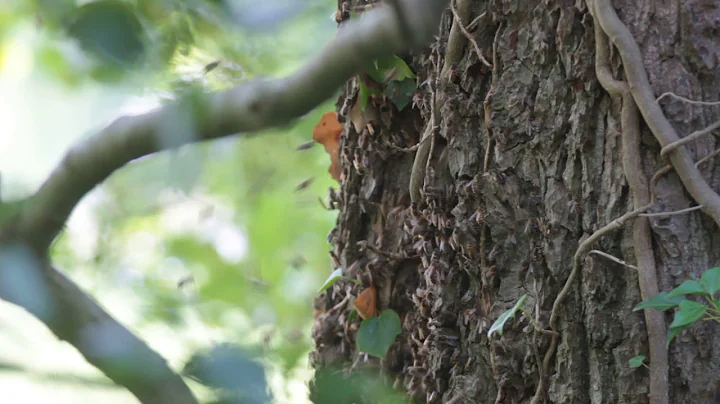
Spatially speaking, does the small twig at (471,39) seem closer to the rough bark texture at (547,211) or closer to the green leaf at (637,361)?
the rough bark texture at (547,211)

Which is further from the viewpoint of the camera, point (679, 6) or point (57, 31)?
point (679, 6)

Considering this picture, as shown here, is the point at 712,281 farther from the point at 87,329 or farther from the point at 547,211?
the point at 87,329

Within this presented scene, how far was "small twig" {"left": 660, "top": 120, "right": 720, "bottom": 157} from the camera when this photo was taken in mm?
1022

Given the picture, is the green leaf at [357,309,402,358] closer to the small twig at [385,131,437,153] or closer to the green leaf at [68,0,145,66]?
the small twig at [385,131,437,153]

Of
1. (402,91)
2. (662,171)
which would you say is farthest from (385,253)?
(662,171)

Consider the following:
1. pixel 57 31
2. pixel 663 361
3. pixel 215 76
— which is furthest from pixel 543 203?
pixel 57 31

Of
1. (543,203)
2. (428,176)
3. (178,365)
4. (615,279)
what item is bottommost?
(178,365)

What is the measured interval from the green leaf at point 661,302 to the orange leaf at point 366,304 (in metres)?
0.61

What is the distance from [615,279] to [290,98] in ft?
2.18

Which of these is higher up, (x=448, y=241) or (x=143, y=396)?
(x=448, y=241)

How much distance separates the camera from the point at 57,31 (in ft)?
1.65

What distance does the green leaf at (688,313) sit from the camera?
91cm

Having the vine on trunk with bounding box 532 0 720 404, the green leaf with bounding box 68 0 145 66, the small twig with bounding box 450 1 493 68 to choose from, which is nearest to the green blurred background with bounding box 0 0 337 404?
the green leaf with bounding box 68 0 145 66

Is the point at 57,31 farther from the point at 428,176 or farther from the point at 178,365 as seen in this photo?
the point at 428,176
